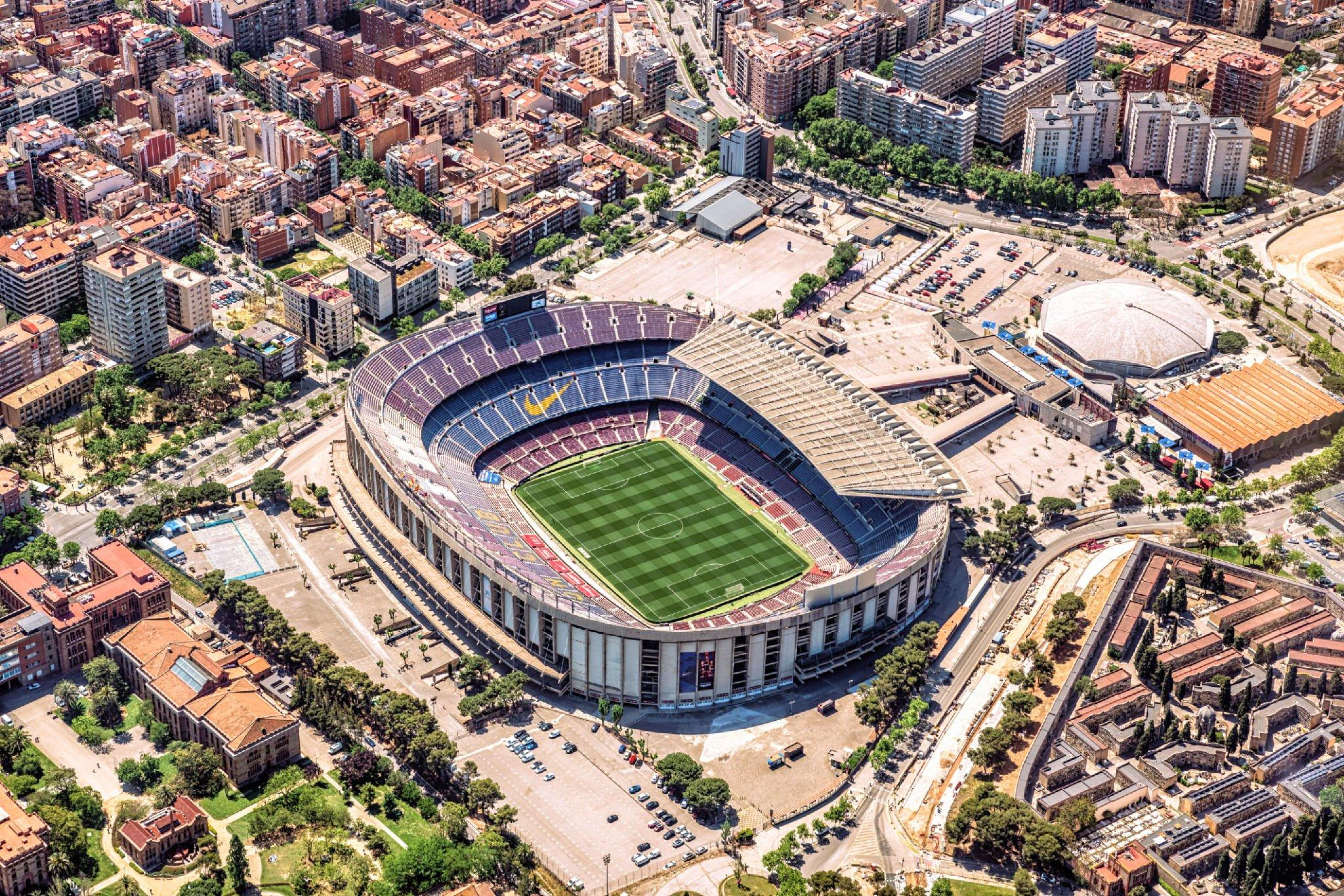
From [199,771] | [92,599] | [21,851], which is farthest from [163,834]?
[92,599]

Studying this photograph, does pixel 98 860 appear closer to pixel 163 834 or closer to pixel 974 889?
pixel 163 834

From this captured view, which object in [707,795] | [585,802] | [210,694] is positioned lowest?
[585,802]

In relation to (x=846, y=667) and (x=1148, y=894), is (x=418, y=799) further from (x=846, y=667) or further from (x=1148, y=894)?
(x=1148, y=894)

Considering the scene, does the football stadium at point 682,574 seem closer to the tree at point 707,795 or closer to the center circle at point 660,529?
the center circle at point 660,529

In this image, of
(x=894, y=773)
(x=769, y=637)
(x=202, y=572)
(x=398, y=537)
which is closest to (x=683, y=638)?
(x=769, y=637)

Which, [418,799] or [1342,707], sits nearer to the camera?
[418,799]

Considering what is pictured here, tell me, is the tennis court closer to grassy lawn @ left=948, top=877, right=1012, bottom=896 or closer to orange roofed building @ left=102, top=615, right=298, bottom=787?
orange roofed building @ left=102, top=615, right=298, bottom=787
